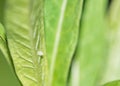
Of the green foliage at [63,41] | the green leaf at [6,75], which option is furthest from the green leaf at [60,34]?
the green leaf at [6,75]

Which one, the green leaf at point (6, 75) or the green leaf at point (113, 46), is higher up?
the green leaf at point (113, 46)

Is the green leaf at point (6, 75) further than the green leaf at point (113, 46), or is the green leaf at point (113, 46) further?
the green leaf at point (6, 75)

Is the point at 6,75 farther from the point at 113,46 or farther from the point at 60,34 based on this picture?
the point at 113,46

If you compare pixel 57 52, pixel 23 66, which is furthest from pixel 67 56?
pixel 23 66

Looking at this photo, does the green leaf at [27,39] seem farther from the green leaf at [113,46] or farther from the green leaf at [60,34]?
the green leaf at [113,46]

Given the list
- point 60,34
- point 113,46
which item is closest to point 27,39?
point 60,34
